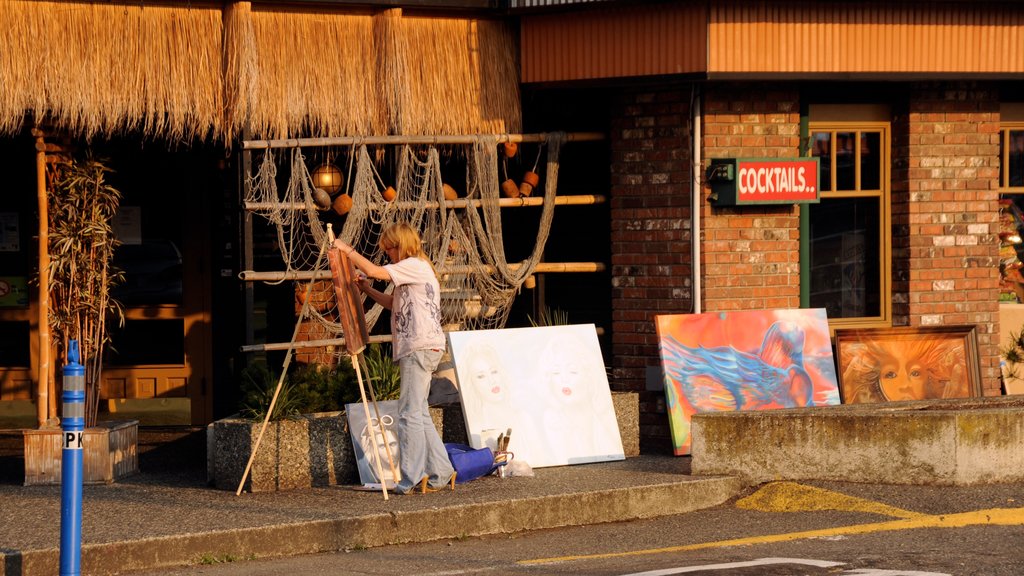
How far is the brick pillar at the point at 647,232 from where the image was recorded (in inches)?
482

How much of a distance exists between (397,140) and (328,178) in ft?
2.23

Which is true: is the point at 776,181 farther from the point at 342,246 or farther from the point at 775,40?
the point at 342,246

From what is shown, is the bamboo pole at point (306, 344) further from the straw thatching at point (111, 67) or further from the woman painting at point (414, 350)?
the straw thatching at point (111, 67)

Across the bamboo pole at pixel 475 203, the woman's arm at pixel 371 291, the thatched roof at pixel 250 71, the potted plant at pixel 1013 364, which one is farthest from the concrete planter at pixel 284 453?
the potted plant at pixel 1013 364

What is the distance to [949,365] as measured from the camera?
41.1ft

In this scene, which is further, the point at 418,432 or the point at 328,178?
the point at 328,178

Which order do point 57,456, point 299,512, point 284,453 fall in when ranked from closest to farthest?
point 299,512
point 284,453
point 57,456

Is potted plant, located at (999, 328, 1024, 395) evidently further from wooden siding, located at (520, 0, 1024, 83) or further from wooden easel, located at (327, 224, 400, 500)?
wooden easel, located at (327, 224, 400, 500)

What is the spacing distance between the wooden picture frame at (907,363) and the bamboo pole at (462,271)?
226 cm

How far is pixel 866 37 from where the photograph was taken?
1202 centimetres

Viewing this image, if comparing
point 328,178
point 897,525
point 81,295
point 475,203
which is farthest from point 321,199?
point 897,525

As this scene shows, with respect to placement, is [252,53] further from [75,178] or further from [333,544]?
[333,544]

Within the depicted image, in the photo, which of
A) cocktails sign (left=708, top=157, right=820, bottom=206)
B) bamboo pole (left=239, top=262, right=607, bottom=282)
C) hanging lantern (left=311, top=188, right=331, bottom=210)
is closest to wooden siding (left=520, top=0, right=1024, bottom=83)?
cocktails sign (left=708, top=157, right=820, bottom=206)

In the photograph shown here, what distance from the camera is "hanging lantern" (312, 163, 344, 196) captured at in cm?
1205
